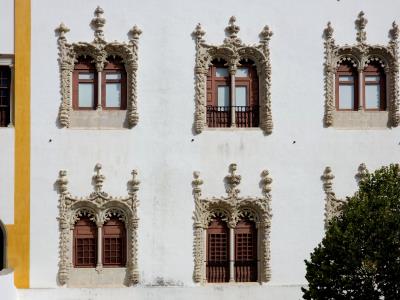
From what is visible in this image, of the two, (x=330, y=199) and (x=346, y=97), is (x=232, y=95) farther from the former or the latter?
(x=330, y=199)

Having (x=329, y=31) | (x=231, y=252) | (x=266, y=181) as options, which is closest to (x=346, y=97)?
(x=329, y=31)

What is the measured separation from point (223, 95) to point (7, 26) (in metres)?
5.90

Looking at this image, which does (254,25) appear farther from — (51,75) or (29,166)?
(29,166)

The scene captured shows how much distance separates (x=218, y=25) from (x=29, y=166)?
6138 millimetres

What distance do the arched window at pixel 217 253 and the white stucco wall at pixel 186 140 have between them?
0.56 m

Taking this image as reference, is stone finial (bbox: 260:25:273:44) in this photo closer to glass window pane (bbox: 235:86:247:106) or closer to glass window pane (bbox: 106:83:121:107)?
glass window pane (bbox: 235:86:247:106)

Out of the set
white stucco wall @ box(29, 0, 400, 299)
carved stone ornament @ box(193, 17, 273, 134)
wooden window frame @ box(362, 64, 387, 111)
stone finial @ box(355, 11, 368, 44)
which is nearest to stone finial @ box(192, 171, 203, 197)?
white stucco wall @ box(29, 0, 400, 299)

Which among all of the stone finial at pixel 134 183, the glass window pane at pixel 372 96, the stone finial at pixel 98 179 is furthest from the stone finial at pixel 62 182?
the glass window pane at pixel 372 96

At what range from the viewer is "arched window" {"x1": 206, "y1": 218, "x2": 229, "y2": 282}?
55.5 feet

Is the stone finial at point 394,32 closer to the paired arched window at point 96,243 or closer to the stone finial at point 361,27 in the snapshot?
the stone finial at point 361,27

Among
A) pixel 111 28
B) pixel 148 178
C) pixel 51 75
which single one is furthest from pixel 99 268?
pixel 111 28

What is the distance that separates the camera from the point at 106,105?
17.0 metres

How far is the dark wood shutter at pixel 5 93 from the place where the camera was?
660 inches

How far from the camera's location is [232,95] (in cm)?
1711
